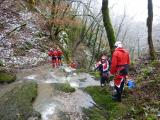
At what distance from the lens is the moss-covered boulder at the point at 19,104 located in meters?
8.84

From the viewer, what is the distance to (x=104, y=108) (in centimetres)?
985

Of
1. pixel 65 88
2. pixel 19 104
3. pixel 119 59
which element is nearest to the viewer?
pixel 19 104

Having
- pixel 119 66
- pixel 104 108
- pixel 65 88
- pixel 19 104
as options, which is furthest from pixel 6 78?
pixel 119 66

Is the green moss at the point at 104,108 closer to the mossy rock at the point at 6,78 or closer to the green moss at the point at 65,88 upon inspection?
the green moss at the point at 65,88

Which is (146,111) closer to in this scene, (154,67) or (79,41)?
(154,67)

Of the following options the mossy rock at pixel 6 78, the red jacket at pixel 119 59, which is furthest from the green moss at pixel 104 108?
the mossy rock at pixel 6 78

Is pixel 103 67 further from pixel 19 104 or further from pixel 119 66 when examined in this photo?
pixel 19 104

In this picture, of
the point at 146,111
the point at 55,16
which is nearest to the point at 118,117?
the point at 146,111

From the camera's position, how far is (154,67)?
1371cm

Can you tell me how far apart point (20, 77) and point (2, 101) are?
5.01m

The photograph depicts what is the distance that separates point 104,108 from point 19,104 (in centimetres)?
Result: 254

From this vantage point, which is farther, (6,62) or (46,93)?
(6,62)

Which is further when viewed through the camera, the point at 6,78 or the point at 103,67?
the point at 6,78

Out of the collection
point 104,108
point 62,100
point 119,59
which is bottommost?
point 104,108
